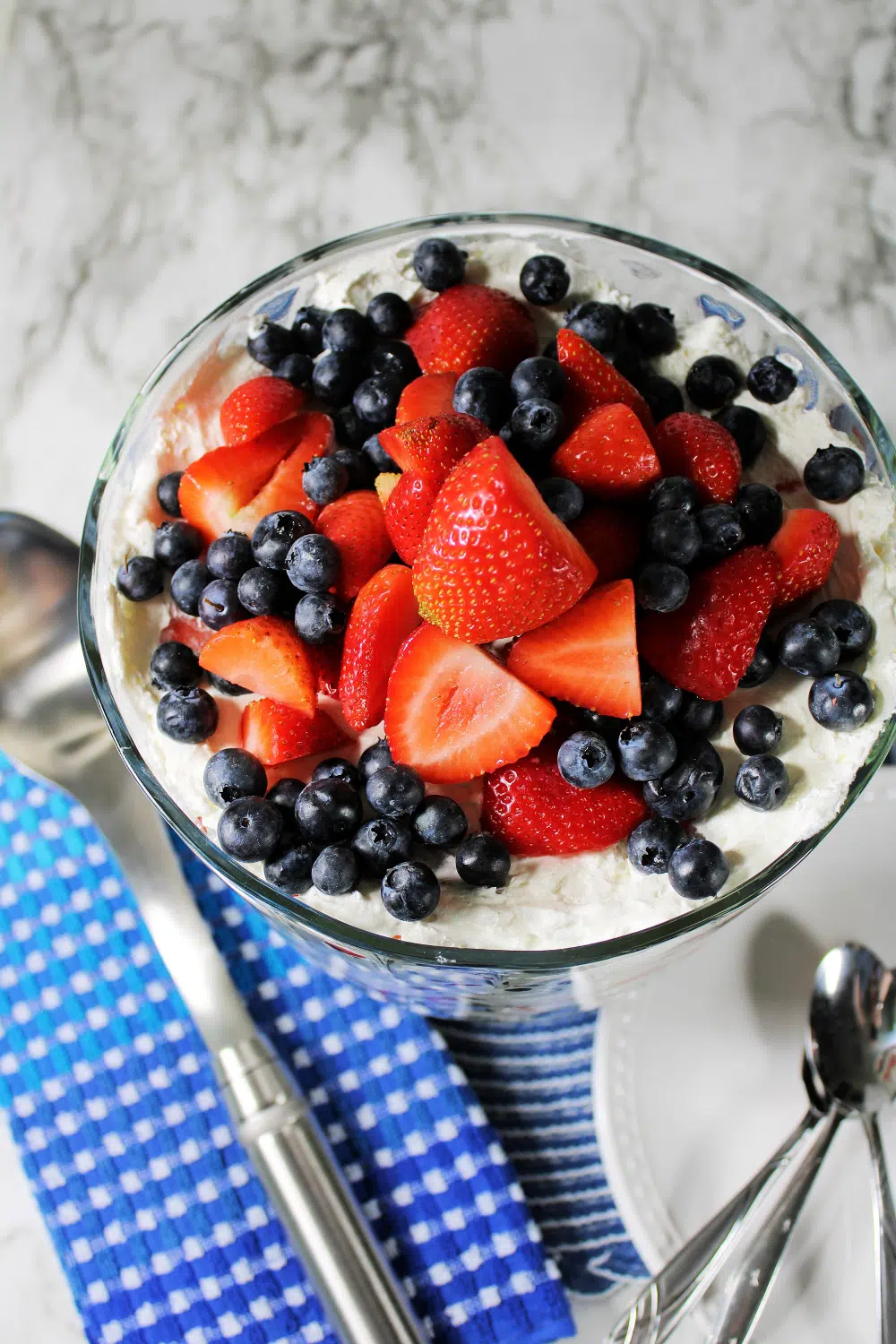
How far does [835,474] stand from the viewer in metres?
1.48

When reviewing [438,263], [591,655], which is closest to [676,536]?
[591,655]

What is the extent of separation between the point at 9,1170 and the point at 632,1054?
3.54 feet

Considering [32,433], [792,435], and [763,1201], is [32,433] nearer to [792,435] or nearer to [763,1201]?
[792,435]

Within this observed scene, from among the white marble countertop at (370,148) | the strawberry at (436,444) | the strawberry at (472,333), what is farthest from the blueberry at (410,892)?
the white marble countertop at (370,148)

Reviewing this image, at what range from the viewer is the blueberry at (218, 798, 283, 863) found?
4.32 feet

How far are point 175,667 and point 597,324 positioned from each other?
0.75m

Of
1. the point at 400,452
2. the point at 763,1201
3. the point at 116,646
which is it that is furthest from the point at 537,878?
the point at 763,1201

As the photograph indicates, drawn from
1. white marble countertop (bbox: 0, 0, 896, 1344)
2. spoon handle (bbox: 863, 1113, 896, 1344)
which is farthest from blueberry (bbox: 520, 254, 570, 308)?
spoon handle (bbox: 863, 1113, 896, 1344)

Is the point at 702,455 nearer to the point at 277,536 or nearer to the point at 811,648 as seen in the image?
Answer: the point at 811,648

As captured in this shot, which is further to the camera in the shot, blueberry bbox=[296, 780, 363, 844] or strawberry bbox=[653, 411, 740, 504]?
strawberry bbox=[653, 411, 740, 504]

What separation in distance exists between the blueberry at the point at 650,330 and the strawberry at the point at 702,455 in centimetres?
21

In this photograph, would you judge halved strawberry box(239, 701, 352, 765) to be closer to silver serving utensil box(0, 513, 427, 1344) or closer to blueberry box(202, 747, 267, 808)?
blueberry box(202, 747, 267, 808)

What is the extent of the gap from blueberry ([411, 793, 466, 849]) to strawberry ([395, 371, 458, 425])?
0.51 metres

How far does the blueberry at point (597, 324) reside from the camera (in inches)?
62.2
